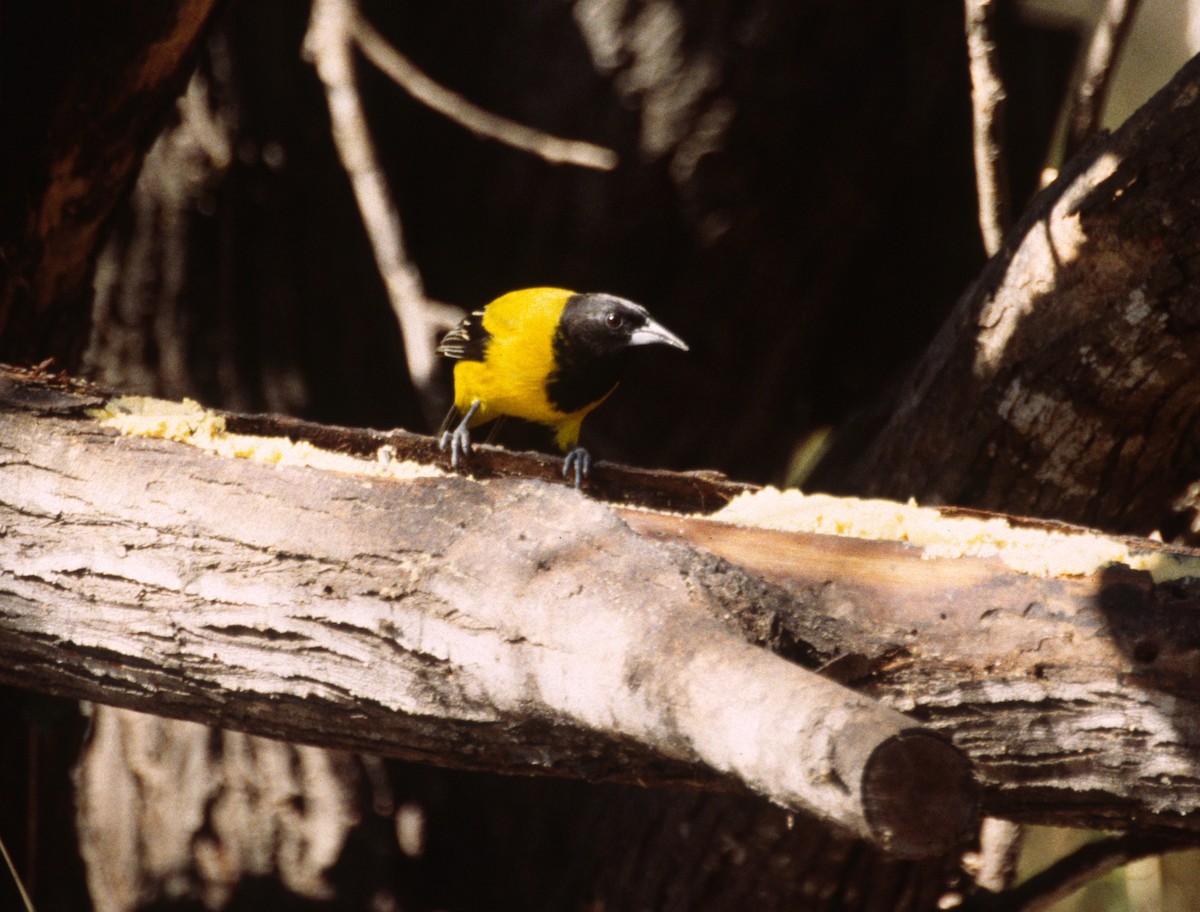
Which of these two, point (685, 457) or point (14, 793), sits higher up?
point (685, 457)

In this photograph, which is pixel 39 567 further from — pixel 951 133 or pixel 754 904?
pixel 951 133

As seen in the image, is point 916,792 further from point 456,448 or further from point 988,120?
point 988,120

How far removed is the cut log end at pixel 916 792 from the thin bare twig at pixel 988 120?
2.04 metres

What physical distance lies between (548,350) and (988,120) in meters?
1.49

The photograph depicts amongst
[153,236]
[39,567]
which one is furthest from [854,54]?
[39,567]

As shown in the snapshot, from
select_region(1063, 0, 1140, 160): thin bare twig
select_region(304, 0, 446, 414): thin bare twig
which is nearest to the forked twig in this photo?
select_region(304, 0, 446, 414): thin bare twig

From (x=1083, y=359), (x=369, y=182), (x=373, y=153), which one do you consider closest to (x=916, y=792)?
(x=1083, y=359)

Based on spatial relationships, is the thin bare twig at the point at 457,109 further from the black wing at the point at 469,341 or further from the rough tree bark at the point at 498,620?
the rough tree bark at the point at 498,620

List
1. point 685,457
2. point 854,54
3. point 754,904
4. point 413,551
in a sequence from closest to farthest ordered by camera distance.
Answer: point 413,551
point 754,904
point 854,54
point 685,457

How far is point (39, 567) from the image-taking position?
86.3 inches

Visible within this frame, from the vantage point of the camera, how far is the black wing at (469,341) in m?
3.83

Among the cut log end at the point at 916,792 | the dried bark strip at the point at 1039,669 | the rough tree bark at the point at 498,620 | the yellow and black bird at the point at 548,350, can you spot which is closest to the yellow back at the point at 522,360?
the yellow and black bird at the point at 548,350

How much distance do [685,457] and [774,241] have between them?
2.57ft

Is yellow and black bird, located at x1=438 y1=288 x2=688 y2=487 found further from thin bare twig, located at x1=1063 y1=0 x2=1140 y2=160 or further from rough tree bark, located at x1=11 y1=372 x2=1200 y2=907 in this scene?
rough tree bark, located at x1=11 y1=372 x2=1200 y2=907
